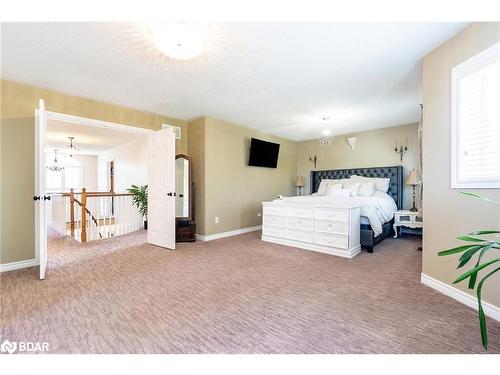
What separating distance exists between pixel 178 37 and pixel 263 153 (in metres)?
3.64

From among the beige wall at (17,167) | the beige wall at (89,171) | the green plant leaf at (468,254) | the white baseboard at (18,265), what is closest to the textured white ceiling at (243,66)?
the beige wall at (17,167)

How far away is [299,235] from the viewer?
3.86 metres

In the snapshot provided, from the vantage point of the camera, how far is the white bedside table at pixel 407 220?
420 centimetres

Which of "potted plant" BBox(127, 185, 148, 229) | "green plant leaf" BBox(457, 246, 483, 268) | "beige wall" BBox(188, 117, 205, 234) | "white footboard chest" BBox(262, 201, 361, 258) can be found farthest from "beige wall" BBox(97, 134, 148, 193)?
"green plant leaf" BBox(457, 246, 483, 268)

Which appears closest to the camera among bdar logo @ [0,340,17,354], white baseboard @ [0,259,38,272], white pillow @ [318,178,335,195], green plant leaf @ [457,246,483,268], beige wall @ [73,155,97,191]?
green plant leaf @ [457,246,483,268]

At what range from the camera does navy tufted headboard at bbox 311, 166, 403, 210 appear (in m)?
4.91

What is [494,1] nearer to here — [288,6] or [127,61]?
[288,6]

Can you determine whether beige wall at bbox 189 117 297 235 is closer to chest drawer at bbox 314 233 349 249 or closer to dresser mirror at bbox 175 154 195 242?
dresser mirror at bbox 175 154 195 242

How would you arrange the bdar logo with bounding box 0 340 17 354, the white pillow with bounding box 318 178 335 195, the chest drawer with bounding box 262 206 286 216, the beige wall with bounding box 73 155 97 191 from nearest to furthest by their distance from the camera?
1. the bdar logo with bounding box 0 340 17 354
2. the chest drawer with bounding box 262 206 286 216
3. the white pillow with bounding box 318 178 335 195
4. the beige wall with bounding box 73 155 97 191

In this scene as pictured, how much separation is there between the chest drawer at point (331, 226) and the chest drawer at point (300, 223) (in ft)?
0.36

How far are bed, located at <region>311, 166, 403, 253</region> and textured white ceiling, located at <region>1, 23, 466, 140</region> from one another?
1.43 m

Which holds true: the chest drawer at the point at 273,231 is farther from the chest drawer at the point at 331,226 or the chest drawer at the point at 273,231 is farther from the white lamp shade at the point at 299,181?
the white lamp shade at the point at 299,181

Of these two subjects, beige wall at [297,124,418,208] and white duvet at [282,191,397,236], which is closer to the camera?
white duvet at [282,191,397,236]
